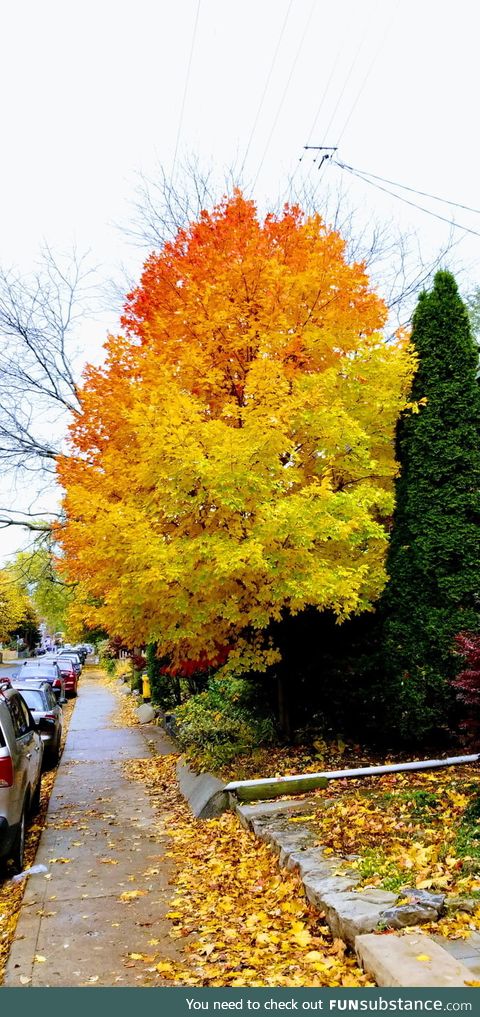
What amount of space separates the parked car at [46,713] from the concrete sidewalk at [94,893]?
140 centimetres

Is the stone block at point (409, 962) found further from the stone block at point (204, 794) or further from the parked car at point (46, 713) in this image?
the parked car at point (46, 713)

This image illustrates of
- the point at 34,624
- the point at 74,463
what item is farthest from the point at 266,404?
the point at 34,624

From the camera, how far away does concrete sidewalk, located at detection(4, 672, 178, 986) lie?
4633mm

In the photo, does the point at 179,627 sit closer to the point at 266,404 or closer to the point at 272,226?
the point at 266,404

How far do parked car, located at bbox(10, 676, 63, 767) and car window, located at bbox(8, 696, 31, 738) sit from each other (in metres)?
4.04

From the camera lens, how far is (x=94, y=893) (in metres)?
6.18

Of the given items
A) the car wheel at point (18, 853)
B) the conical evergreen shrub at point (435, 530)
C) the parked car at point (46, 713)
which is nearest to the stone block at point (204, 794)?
the car wheel at point (18, 853)

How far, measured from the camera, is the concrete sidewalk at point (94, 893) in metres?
4.63

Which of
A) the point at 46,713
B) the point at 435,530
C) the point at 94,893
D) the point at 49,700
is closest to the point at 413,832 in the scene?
the point at 94,893

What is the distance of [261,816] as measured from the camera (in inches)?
291

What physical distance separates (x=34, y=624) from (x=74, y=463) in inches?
3185

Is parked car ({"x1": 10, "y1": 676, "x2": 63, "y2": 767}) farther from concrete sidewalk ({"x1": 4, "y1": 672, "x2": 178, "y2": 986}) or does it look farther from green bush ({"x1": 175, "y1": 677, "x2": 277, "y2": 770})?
green bush ({"x1": 175, "y1": 677, "x2": 277, "y2": 770})

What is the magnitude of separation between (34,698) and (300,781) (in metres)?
7.85

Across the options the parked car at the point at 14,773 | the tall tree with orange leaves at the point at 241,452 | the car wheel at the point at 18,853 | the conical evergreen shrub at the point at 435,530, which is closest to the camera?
the parked car at the point at 14,773
